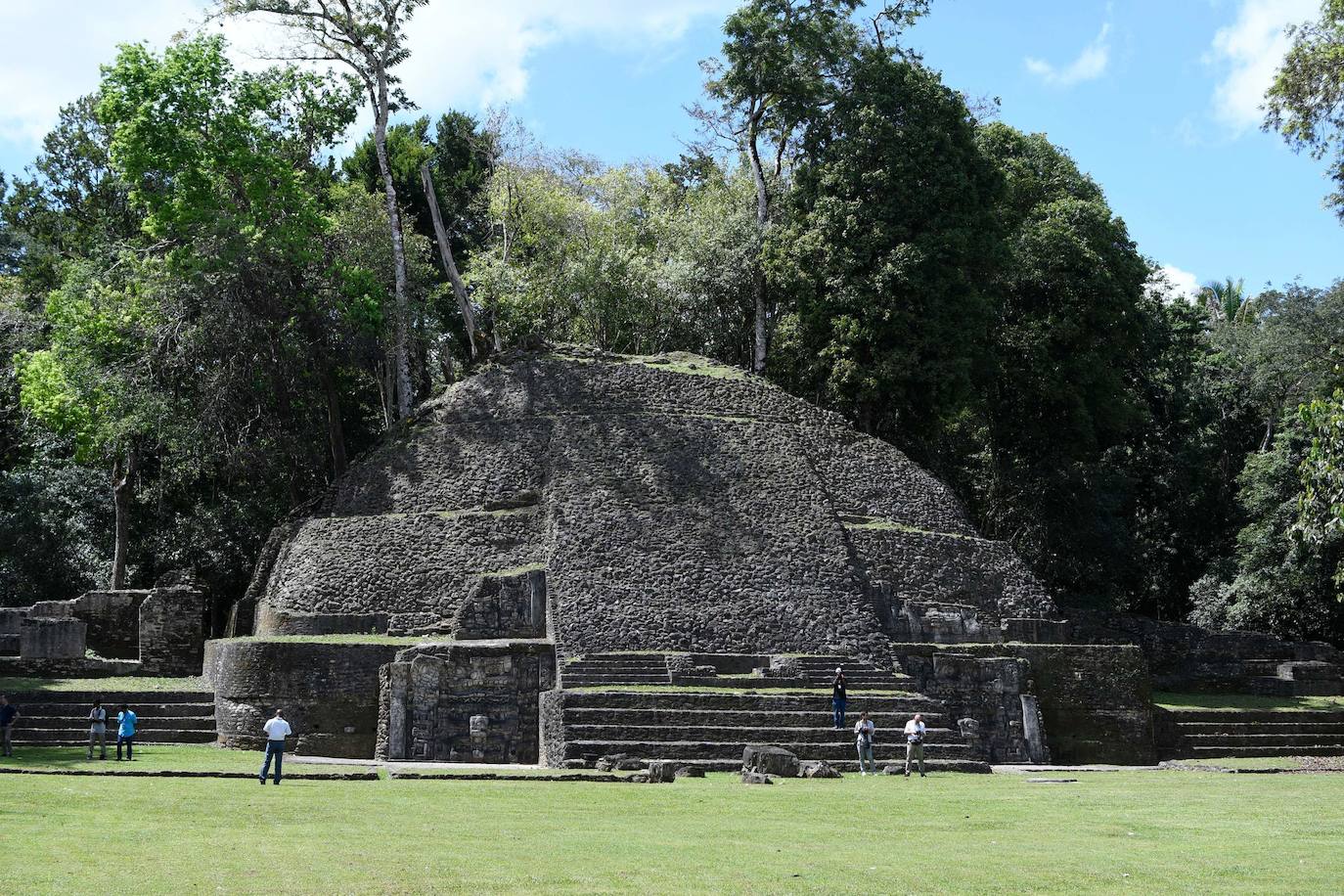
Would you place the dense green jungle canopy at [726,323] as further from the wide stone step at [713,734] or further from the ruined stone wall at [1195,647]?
the wide stone step at [713,734]

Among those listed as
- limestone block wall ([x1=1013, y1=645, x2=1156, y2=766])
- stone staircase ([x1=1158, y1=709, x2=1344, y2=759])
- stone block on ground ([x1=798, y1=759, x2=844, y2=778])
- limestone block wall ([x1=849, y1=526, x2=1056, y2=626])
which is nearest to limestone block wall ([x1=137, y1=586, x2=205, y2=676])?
limestone block wall ([x1=849, y1=526, x2=1056, y2=626])

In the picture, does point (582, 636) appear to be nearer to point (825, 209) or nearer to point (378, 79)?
point (825, 209)

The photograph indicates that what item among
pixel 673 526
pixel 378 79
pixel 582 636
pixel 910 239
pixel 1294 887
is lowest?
pixel 1294 887

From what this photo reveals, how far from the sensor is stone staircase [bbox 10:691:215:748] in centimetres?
2094

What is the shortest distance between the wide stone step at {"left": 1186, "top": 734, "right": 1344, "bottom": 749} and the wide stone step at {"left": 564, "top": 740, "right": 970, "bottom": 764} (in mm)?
6322

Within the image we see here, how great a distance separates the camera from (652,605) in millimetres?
24484

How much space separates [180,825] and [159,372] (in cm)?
2028

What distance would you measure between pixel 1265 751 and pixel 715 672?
1018 cm

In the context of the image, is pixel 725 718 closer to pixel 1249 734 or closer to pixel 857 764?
pixel 857 764

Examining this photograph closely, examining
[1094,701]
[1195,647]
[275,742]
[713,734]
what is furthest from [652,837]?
[1195,647]

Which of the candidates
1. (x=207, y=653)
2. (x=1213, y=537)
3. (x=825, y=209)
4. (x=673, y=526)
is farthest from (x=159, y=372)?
(x=1213, y=537)

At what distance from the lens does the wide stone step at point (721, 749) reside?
1978cm

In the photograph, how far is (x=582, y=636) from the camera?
23.3 meters

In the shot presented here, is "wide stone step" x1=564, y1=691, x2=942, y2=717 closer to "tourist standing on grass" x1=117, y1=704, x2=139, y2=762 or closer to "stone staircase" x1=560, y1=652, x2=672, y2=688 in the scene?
"stone staircase" x1=560, y1=652, x2=672, y2=688
